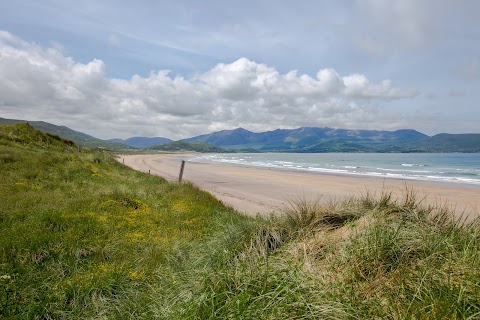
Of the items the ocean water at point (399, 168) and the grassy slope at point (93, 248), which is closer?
the grassy slope at point (93, 248)

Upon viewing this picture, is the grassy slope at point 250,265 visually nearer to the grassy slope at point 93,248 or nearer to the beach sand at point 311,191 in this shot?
the grassy slope at point 93,248

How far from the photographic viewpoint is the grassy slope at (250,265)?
299 centimetres

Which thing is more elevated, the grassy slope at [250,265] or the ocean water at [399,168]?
the grassy slope at [250,265]

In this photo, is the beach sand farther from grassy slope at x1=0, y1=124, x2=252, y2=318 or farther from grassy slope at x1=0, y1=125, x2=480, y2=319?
grassy slope at x1=0, y1=124, x2=252, y2=318

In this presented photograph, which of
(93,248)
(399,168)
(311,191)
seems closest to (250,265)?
(93,248)

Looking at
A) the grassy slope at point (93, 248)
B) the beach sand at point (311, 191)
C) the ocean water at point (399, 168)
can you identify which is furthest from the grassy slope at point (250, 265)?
the ocean water at point (399, 168)

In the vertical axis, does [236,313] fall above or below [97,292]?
above

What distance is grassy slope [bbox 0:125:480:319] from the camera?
2.99 m

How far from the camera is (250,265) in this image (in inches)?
161

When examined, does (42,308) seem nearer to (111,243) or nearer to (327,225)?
(111,243)

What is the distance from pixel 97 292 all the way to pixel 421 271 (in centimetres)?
480

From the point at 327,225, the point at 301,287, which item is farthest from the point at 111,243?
the point at 301,287

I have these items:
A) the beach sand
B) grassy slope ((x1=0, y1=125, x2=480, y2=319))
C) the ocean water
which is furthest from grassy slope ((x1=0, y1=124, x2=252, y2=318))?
the ocean water

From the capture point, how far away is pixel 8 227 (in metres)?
7.42
